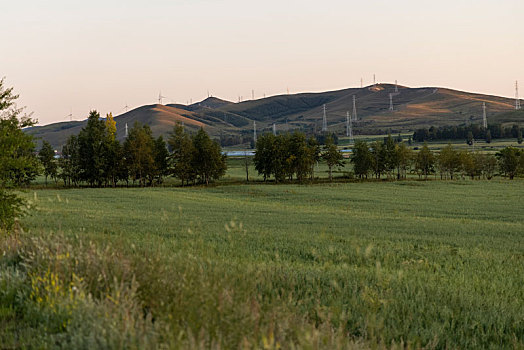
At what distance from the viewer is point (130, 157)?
86375 mm

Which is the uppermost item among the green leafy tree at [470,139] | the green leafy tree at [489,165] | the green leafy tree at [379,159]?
the green leafy tree at [470,139]

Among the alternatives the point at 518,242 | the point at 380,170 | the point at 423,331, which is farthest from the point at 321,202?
the point at 380,170

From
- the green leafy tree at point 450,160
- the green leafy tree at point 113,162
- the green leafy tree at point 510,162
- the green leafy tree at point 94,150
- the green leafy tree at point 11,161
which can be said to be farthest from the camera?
the green leafy tree at point 450,160

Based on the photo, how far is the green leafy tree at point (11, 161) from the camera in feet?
45.8

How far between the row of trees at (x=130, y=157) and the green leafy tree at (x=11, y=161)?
7037 centimetres

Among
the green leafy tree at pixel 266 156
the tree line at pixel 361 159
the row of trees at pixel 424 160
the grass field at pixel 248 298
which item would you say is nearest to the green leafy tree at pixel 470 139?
the tree line at pixel 361 159

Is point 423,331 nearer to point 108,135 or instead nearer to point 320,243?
point 320,243

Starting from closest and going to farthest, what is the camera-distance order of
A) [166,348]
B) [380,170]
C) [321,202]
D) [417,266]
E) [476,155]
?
1. [166,348]
2. [417,266]
3. [321,202]
4. [380,170]
5. [476,155]

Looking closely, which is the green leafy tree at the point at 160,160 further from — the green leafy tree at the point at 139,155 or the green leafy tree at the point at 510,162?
the green leafy tree at the point at 510,162

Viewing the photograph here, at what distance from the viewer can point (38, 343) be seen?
501 centimetres

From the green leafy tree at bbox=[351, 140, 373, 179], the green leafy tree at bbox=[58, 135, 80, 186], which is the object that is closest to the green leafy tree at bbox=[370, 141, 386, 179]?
the green leafy tree at bbox=[351, 140, 373, 179]

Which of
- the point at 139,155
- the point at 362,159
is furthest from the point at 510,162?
the point at 139,155

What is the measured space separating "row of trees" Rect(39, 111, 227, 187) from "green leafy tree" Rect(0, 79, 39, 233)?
231 ft

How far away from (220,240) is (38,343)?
34.4 ft
